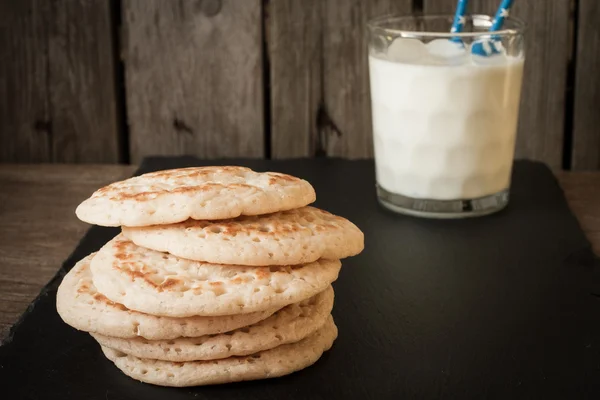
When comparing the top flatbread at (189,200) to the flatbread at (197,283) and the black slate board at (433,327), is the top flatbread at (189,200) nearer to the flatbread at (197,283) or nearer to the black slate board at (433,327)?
the flatbread at (197,283)

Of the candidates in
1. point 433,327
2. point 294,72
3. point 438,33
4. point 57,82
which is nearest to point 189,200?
point 433,327

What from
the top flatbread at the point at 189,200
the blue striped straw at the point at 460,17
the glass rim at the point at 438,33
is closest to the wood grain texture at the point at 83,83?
the glass rim at the point at 438,33

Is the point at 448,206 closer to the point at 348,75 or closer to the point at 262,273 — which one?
the point at 348,75

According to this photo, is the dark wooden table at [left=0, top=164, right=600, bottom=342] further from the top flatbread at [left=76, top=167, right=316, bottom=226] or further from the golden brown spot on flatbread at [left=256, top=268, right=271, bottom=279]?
the golden brown spot on flatbread at [left=256, top=268, right=271, bottom=279]

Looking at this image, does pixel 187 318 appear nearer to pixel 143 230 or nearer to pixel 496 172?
pixel 143 230

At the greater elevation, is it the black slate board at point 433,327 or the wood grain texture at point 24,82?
the wood grain texture at point 24,82

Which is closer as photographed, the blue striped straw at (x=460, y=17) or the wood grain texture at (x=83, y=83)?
the blue striped straw at (x=460, y=17)
